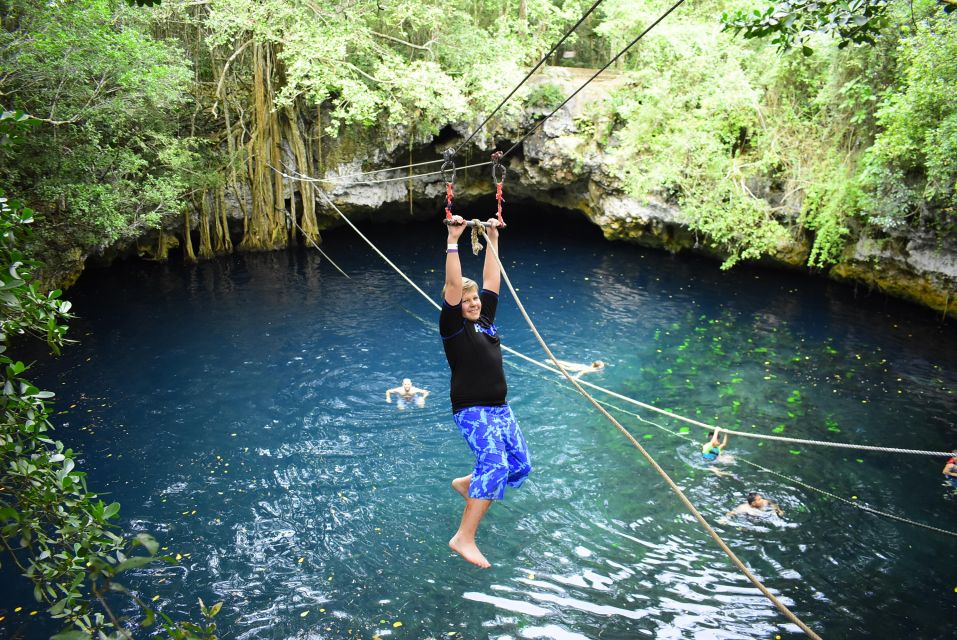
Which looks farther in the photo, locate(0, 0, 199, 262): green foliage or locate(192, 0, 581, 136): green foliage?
locate(192, 0, 581, 136): green foliage

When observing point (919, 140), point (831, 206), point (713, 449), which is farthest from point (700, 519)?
point (831, 206)

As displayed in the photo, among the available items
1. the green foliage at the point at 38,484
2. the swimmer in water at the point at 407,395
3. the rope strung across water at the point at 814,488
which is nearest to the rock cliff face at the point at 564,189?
the swimmer in water at the point at 407,395

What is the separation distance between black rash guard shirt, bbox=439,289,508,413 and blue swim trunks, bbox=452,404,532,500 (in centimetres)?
7

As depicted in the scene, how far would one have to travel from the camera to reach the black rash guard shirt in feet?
12.5

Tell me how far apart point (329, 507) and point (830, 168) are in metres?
11.0

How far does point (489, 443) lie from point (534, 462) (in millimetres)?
3027

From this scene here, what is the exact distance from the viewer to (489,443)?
390cm

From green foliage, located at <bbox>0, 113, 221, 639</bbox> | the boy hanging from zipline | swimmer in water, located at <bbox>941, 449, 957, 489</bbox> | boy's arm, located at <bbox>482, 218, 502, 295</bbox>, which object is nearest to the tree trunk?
boy's arm, located at <bbox>482, 218, 502, 295</bbox>

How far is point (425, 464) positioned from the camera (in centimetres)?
673

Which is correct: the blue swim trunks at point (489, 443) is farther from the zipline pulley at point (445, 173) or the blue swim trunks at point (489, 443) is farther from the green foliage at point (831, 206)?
the green foliage at point (831, 206)

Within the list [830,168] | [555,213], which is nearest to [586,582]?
[830,168]

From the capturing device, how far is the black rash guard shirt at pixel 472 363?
3.81 meters

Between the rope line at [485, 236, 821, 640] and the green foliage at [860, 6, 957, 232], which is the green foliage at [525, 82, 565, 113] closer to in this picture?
the green foliage at [860, 6, 957, 232]

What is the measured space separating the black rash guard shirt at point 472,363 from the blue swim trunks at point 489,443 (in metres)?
0.07
